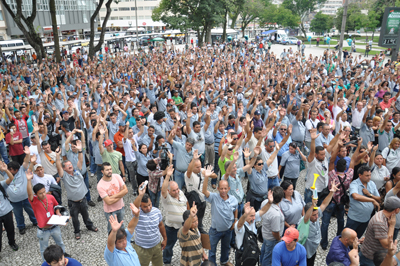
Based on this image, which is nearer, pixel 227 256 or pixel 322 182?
pixel 227 256

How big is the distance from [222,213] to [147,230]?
1.11 m

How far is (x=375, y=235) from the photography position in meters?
3.95

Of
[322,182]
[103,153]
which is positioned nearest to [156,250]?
[103,153]

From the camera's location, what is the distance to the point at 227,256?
4684 millimetres

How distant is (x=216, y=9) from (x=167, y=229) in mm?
30223

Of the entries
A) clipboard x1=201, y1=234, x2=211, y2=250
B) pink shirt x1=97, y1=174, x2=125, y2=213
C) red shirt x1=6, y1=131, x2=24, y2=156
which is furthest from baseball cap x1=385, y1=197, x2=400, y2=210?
red shirt x1=6, y1=131, x2=24, y2=156

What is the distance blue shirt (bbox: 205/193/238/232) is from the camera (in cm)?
435

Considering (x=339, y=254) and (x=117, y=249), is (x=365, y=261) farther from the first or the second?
(x=117, y=249)

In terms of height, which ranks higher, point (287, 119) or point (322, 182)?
point (287, 119)

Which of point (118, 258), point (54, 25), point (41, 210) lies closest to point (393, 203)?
point (118, 258)

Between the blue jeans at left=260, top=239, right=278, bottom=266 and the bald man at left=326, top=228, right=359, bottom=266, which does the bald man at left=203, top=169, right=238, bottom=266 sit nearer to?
the blue jeans at left=260, top=239, right=278, bottom=266

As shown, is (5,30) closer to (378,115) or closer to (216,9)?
(216,9)

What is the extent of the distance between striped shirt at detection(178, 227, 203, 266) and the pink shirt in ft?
5.19

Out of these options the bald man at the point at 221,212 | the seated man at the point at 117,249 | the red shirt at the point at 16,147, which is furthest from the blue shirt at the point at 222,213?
the red shirt at the point at 16,147
